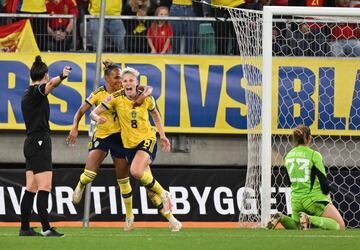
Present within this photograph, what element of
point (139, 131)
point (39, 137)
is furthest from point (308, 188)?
point (39, 137)

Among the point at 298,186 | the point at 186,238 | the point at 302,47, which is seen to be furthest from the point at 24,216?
the point at 302,47

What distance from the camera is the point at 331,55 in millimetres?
19328

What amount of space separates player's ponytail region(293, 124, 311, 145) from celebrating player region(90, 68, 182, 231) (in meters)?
2.09

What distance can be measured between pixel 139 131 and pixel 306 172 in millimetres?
2488

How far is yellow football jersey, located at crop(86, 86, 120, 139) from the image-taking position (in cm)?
1551

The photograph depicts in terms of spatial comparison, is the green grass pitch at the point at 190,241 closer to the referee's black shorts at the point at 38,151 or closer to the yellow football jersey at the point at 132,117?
the referee's black shorts at the point at 38,151

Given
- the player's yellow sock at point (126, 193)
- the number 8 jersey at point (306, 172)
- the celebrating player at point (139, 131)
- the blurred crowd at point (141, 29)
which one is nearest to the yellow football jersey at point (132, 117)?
the celebrating player at point (139, 131)

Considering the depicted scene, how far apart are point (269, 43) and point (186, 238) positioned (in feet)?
14.0

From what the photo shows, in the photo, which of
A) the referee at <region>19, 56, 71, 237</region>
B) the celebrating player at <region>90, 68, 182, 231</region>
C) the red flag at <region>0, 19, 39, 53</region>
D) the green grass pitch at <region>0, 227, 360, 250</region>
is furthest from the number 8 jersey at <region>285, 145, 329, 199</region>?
the red flag at <region>0, 19, 39, 53</region>

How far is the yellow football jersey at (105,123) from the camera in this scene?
50.9 feet

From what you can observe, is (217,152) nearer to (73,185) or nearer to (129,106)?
(73,185)

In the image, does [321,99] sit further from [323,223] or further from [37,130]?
[37,130]

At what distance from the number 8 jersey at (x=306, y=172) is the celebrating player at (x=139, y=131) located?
2020mm

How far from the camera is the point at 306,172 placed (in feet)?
52.5
